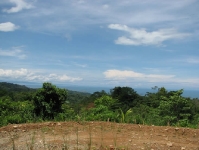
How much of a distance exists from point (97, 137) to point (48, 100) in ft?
13.0

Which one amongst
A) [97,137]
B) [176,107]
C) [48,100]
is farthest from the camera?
[176,107]

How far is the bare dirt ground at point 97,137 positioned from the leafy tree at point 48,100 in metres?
2.03

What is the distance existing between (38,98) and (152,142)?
487 centimetres

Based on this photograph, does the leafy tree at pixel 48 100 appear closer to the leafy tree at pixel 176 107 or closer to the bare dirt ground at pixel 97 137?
the bare dirt ground at pixel 97 137

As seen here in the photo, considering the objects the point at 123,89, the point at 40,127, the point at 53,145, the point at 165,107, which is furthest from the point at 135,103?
the point at 53,145

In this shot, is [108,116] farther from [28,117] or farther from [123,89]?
[123,89]

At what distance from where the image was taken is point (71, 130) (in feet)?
20.2

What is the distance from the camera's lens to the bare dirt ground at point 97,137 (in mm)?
4875

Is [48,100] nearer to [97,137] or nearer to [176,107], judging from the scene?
[97,137]

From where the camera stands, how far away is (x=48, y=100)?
9.02m

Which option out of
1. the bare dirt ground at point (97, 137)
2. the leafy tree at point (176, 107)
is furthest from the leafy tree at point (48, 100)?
the leafy tree at point (176, 107)

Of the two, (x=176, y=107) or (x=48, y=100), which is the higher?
(x=48, y=100)

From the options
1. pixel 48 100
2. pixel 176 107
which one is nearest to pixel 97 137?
pixel 48 100

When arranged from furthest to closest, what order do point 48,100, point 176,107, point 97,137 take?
point 176,107 → point 48,100 → point 97,137
